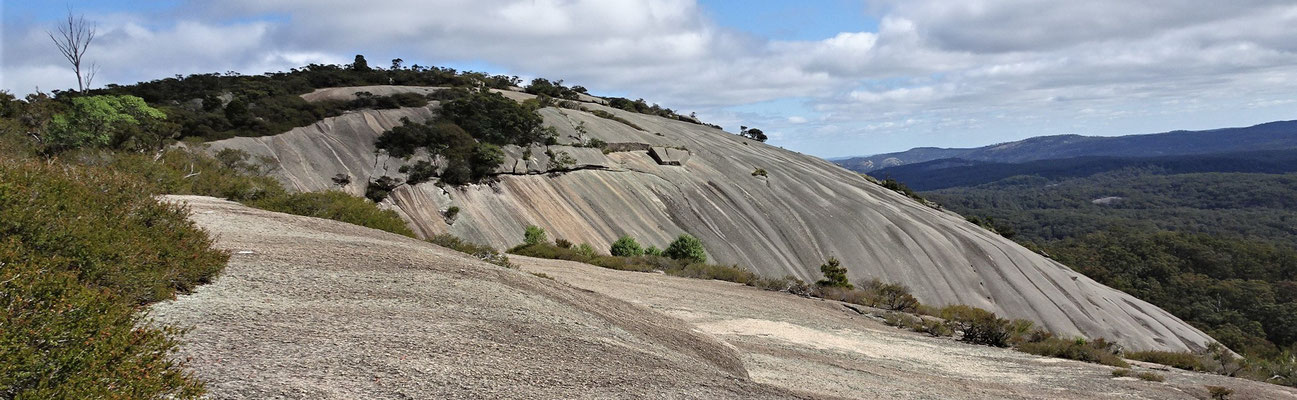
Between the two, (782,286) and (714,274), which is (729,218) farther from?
(782,286)

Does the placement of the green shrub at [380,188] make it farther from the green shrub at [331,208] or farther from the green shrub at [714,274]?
the green shrub at [714,274]

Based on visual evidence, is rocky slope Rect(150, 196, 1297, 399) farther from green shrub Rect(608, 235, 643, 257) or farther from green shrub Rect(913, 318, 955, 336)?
green shrub Rect(608, 235, 643, 257)

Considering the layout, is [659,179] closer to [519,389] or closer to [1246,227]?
[519,389]

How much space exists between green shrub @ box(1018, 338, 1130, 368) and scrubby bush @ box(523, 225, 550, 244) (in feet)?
72.6

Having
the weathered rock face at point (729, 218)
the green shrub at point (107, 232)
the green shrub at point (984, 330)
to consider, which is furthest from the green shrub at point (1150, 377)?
the weathered rock face at point (729, 218)

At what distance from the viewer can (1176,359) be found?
17.2m

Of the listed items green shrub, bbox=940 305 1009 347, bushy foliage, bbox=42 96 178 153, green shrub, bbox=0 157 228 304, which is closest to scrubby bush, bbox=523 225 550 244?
bushy foliage, bbox=42 96 178 153

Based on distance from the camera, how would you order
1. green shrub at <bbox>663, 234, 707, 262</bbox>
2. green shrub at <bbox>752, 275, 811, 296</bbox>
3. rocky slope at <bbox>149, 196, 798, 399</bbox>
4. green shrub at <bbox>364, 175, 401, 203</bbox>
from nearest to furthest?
rocky slope at <bbox>149, 196, 798, 399</bbox>
green shrub at <bbox>752, 275, 811, 296</bbox>
green shrub at <bbox>364, 175, 401, 203</bbox>
green shrub at <bbox>663, 234, 707, 262</bbox>

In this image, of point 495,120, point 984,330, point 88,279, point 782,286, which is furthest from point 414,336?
point 495,120

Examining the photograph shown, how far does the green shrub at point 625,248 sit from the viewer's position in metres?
36.6

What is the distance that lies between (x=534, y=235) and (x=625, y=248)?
492 cm

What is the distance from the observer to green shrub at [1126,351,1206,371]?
54.3 ft

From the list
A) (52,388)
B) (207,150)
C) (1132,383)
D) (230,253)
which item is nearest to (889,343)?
(1132,383)

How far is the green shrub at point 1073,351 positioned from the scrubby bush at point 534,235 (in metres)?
22.1
